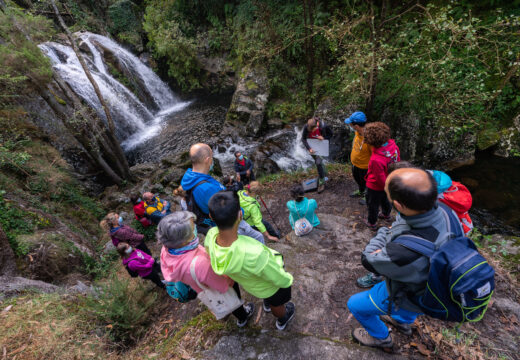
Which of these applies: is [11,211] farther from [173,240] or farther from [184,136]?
[184,136]

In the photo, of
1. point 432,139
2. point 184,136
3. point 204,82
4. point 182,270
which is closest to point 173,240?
point 182,270

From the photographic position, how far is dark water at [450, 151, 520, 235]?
5.32 meters

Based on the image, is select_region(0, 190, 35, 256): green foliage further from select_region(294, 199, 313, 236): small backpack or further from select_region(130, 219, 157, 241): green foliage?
select_region(294, 199, 313, 236): small backpack

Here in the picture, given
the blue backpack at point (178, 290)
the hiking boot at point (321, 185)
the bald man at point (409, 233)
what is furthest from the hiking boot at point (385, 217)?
the blue backpack at point (178, 290)

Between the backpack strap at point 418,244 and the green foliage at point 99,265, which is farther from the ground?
the backpack strap at point 418,244

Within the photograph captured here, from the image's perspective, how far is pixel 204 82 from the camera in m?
16.4

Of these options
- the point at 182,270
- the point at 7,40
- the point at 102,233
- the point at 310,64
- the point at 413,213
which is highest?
the point at 7,40

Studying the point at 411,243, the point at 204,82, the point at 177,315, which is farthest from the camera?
the point at 204,82

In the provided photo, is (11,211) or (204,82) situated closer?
(11,211)

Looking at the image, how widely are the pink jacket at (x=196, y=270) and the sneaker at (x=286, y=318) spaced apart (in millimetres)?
766

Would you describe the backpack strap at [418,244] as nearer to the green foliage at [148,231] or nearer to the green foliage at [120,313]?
the green foliage at [120,313]

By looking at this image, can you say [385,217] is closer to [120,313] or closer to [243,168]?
[243,168]

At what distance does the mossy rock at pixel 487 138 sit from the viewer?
6.68 metres

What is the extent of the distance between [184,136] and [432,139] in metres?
10.8
